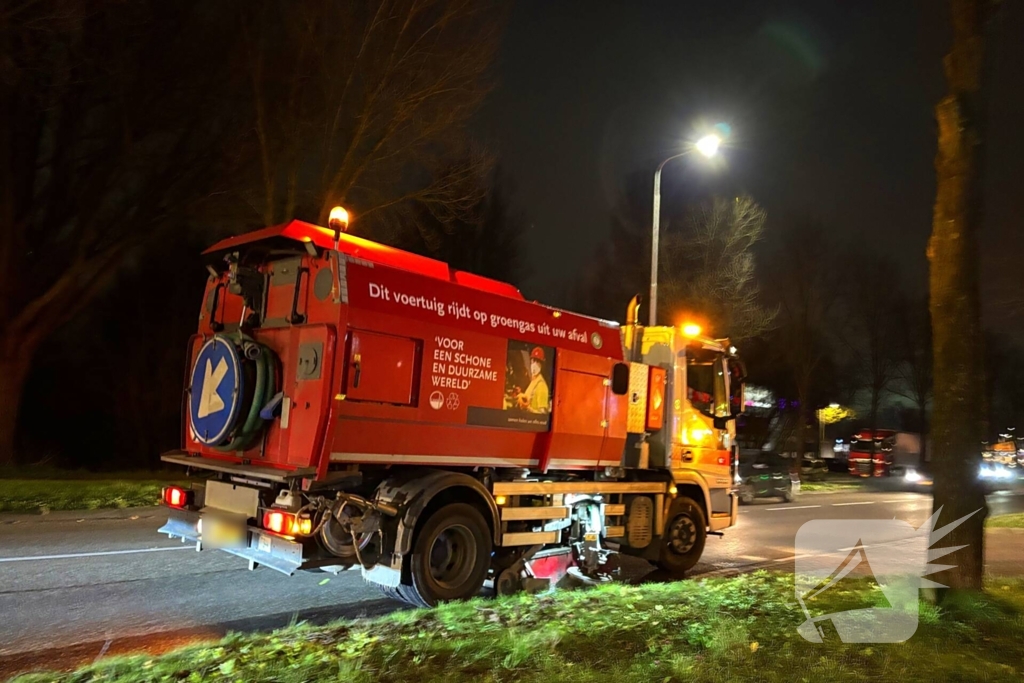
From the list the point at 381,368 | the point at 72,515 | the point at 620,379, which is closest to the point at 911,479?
the point at 620,379

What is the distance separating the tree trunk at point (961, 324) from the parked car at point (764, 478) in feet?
46.2

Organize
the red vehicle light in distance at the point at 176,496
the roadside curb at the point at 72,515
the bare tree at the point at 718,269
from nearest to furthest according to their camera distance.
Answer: the red vehicle light in distance at the point at 176,496, the roadside curb at the point at 72,515, the bare tree at the point at 718,269

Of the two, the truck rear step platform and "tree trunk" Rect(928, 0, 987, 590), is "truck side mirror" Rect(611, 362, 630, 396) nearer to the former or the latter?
"tree trunk" Rect(928, 0, 987, 590)

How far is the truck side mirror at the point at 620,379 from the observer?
8.16m

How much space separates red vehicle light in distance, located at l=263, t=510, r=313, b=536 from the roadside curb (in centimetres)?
672

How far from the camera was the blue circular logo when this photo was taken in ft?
20.0

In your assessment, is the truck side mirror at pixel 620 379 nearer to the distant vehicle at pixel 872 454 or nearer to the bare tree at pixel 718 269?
the bare tree at pixel 718 269

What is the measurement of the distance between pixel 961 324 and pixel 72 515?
38.6 feet

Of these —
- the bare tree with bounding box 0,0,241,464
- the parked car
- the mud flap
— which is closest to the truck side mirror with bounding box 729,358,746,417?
the mud flap

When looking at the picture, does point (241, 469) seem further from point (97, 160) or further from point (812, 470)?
point (812, 470)

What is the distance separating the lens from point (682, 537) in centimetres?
924

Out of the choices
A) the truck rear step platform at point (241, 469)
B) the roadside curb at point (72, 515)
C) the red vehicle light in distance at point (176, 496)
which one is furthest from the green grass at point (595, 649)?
the roadside curb at point (72, 515)

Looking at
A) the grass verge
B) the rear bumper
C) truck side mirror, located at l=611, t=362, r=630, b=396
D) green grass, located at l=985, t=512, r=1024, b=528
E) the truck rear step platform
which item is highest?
truck side mirror, located at l=611, t=362, r=630, b=396

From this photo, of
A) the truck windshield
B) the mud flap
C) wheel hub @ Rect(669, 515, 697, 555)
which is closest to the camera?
the mud flap
